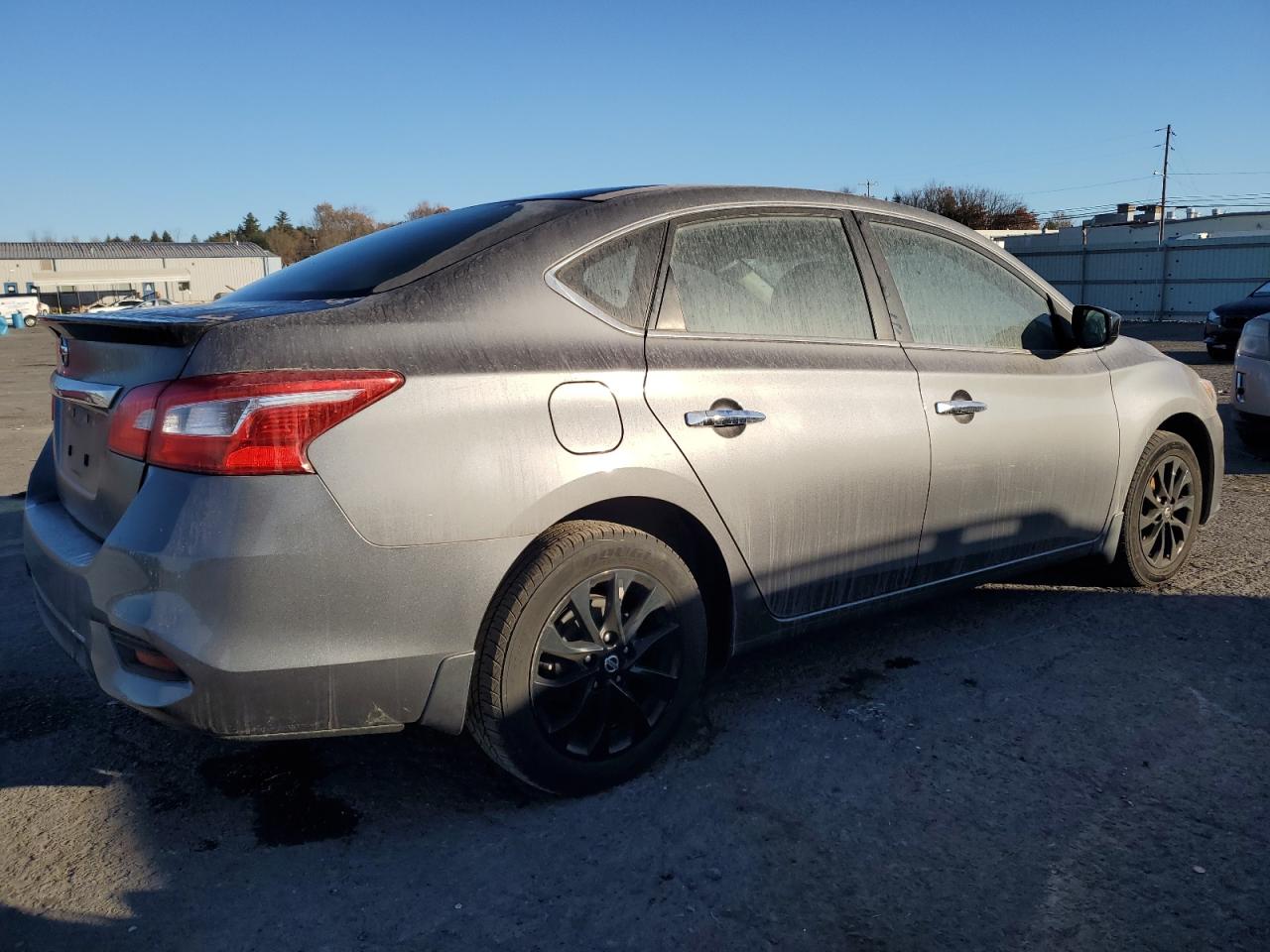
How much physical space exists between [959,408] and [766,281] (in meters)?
0.85

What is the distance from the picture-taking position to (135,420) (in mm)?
2469

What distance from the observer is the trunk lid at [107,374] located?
8.07 ft

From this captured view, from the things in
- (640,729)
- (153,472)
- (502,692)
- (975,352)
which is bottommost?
(640,729)

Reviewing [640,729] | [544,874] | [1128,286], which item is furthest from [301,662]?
[1128,286]

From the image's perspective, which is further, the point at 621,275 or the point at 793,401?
the point at 793,401

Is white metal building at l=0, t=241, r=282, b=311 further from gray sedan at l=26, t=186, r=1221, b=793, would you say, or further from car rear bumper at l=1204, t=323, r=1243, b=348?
gray sedan at l=26, t=186, r=1221, b=793

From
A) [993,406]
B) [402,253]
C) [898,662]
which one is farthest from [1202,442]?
[402,253]

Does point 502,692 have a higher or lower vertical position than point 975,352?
lower

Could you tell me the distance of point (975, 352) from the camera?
3795 millimetres

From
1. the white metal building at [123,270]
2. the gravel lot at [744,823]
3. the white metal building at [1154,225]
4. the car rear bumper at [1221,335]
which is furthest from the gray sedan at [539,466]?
the white metal building at [123,270]

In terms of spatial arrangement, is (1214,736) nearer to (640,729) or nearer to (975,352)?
(975,352)

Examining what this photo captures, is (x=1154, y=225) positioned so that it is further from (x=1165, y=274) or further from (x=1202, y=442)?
(x=1202, y=442)

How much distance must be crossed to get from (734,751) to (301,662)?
1.34 m

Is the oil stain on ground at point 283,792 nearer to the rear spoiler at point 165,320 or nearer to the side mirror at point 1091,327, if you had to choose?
Answer: the rear spoiler at point 165,320
